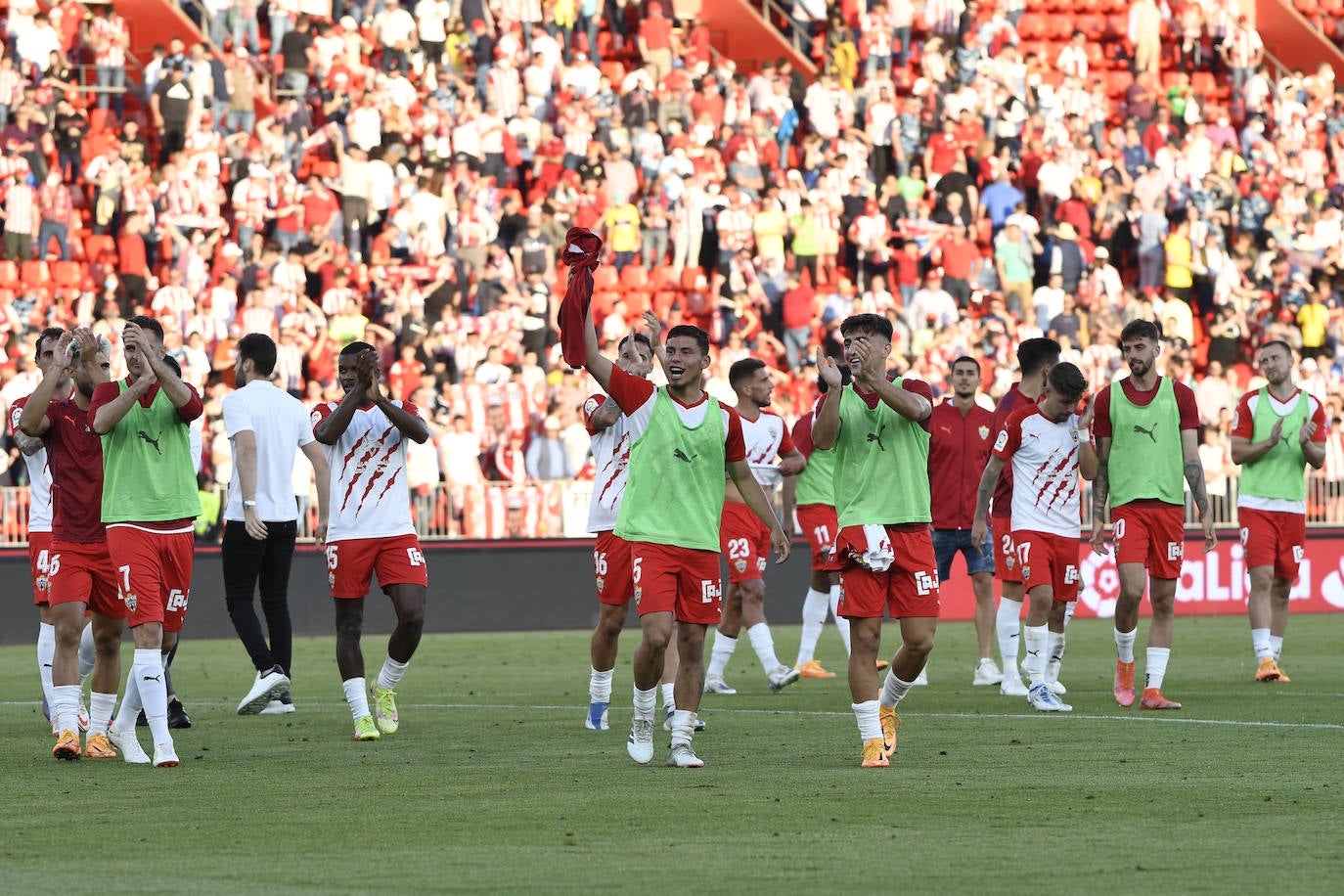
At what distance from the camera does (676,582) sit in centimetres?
1088

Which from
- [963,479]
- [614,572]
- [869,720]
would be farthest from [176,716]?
[963,479]

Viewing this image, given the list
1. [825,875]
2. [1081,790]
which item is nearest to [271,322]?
[1081,790]

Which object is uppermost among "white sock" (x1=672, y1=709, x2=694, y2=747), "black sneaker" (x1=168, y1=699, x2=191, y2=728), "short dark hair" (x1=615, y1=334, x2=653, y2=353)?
"short dark hair" (x1=615, y1=334, x2=653, y2=353)

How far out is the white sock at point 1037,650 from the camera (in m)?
14.4

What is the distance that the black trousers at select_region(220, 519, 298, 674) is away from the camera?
14328 mm

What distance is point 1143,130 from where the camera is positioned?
36969mm

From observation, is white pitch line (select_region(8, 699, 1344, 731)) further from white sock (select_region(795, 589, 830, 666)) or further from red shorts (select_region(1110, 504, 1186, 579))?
white sock (select_region(795, 589, 830, 666))

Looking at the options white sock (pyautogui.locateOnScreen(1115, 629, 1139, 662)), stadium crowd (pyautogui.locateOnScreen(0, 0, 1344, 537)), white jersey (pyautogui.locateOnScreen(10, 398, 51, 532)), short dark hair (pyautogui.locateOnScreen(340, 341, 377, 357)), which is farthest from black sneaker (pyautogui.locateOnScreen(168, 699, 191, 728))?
stadium crowd (pyautogui.locateOnScreen(0, 0, 1344, 537))

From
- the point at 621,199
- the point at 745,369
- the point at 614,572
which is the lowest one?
the point at 614,572

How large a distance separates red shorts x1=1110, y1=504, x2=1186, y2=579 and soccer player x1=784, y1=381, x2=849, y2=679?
280cm

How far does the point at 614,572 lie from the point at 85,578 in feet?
9.79

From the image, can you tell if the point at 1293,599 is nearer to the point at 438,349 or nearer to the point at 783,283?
the point at 783,283

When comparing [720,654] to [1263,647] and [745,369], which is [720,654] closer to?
[745,369]

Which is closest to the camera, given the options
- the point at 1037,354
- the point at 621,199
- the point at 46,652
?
the point at 46,652
